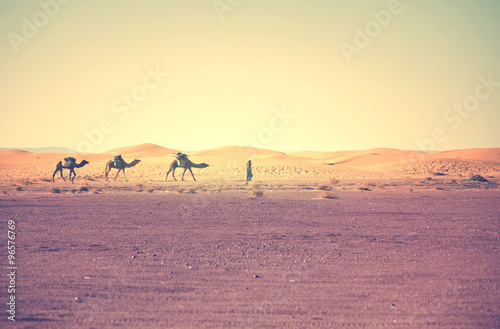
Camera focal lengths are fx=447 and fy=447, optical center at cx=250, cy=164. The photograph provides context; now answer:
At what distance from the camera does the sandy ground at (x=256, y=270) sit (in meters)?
6.63

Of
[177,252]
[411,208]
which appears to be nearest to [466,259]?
[177,252]

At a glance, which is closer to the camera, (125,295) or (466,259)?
(125,295)

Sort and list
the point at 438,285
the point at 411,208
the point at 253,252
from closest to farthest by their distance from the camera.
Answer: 1. the point at 438,285
2. the point at 253,252
3. the point at 411,208

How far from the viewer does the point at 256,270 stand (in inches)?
366

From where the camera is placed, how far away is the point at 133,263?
990 cm

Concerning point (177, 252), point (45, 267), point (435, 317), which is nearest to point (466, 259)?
point (435, 317)

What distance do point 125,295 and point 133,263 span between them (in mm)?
2327

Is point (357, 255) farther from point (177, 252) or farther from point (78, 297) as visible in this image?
point (78, 297)

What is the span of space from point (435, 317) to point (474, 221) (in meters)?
11.3

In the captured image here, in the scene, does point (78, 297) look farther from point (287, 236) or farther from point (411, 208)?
point (411, 208)

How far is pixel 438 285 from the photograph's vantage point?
818cm

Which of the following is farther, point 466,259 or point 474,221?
point 474,221

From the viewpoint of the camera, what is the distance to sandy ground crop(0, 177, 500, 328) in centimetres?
663

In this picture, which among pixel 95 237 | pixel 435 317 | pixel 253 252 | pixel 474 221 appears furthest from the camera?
pixel 474 221
